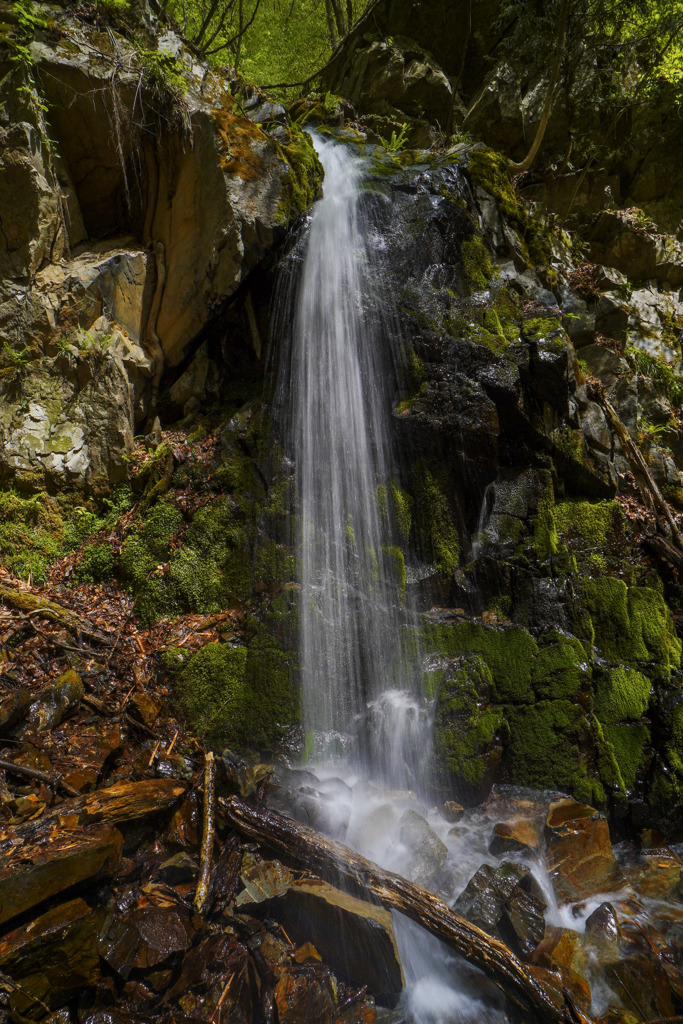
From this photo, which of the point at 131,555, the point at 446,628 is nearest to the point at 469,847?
the point at 446,628

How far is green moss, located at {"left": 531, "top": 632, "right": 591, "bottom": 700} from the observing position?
466 centimetres

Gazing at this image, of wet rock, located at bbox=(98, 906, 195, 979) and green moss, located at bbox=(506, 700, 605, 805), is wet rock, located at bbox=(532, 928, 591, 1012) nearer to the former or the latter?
green moss, located at bbox=(506, 700, 605, 805)

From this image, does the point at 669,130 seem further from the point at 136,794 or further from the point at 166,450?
the point at 136,794

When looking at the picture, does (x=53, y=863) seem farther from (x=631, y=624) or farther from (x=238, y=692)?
(x=631, y=624)

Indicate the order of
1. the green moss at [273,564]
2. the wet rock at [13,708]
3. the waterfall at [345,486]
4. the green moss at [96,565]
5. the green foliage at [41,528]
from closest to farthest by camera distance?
the wet rock at [13,708] < the waterfall at [345,486] < the green moss at [273,564] < the green foliage at [41,528] < the green moss at [96,565]

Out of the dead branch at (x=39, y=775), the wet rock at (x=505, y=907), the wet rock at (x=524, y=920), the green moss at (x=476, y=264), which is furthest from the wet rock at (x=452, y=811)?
the green moss at (x=476, y=264)

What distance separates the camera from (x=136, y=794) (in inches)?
132

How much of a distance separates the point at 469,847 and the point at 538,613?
2476 mm

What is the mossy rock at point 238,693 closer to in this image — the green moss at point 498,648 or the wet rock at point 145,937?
the wet rock at point 145,937

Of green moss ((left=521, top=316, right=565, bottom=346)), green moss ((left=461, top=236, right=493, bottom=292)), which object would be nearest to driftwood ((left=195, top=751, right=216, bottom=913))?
green moss ((left=521, top=316, right=565, bottom=346))

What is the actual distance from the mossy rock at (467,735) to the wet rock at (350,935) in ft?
5.49

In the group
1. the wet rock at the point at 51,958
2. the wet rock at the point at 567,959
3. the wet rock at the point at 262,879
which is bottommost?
the wet rock at the point at 262,879

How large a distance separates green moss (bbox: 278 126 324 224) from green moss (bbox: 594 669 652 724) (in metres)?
7.43

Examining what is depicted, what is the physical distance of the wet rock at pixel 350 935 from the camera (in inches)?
108
